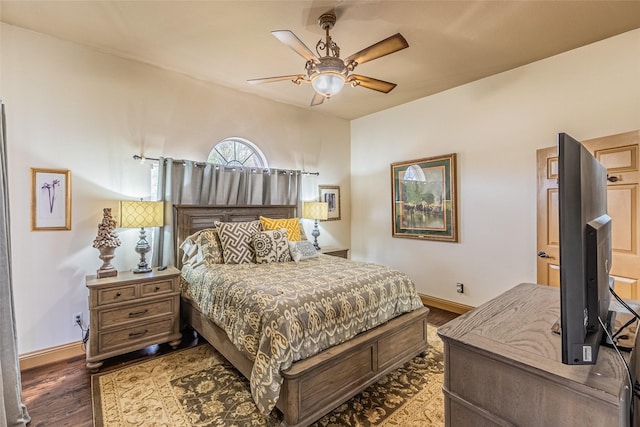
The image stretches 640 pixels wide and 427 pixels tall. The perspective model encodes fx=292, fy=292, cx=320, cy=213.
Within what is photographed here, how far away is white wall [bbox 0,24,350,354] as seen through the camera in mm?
2576

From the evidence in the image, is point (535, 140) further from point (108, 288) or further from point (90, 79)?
point (90, 79)

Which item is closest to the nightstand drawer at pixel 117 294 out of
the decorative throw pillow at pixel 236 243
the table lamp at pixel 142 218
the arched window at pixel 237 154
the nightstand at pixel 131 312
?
the nightstand at pixel 131 312

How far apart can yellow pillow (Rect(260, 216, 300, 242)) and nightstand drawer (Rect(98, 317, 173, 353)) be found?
1417 mm

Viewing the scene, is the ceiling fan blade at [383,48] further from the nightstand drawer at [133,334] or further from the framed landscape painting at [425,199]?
the nightstand drawer at [133,334]

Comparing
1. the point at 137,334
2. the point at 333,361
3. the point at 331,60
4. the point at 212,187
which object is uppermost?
the point at 331,60

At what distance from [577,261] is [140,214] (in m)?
3.19

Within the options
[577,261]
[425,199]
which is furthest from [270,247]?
[577,261]

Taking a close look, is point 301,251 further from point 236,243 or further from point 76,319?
point 76,319

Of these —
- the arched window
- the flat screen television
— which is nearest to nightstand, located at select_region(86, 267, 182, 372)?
the arched window

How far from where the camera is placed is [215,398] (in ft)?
7.00

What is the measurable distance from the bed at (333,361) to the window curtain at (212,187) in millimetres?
513

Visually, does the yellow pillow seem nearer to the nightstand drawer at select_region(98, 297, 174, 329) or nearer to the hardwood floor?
the nightstand drawer at select_region(98, 297, 174, 329)

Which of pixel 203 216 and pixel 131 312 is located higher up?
pixel 203 216

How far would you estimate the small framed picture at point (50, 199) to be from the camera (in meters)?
2.63
